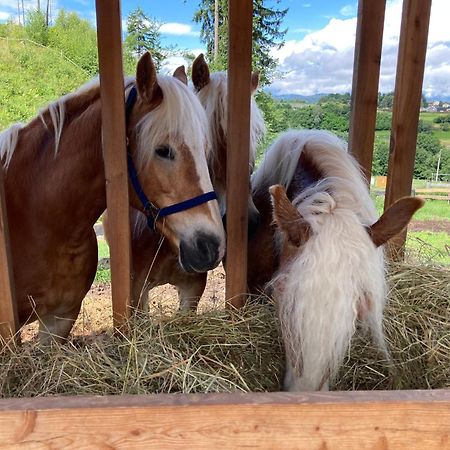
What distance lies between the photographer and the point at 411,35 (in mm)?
1680

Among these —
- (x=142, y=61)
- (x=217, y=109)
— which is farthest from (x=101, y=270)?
(x=142, y=61)

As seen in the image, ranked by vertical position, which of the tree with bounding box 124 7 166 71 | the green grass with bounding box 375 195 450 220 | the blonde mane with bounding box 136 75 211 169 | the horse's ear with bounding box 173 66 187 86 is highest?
the tree with bounding box 124 7 166 71

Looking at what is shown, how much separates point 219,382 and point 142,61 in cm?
108

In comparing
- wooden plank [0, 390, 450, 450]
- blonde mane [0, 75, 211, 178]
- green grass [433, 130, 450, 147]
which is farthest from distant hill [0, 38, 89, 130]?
wooden plank [0, 390, 450, 450]

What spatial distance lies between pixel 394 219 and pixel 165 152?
0.81 metres

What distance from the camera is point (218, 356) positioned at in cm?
148

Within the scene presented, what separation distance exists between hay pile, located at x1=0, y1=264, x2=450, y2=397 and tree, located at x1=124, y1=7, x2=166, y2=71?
13.9 m

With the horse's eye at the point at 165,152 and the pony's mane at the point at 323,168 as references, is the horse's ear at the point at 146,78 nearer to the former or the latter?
the horse's eye at the point at 165,152

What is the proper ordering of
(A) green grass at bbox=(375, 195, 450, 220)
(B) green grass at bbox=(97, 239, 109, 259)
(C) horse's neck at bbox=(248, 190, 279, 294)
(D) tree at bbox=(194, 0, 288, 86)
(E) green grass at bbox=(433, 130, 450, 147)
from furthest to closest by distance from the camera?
1. (D) tree at bbox=(194, 0, 288, 86)
2. (A) green grass at bbox=(375, 195, 450, 220)
3. (E) green grass at bbox=(433, 130, 450, 147)
4. (B) green grass at bbox=(97, 239, 109, 259)
5. (C) horse's neck at bbox=(248, 190, 279, 294)

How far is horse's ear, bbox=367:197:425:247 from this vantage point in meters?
1.25

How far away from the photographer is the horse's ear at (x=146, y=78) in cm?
142

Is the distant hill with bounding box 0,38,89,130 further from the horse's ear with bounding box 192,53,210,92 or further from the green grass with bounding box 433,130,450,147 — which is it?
the horse's ear with bounding box 192,53,210,92

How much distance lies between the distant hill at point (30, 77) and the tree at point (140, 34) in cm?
198

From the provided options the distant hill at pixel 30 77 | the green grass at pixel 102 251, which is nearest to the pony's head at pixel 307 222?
the green grass at pixel 102 251
